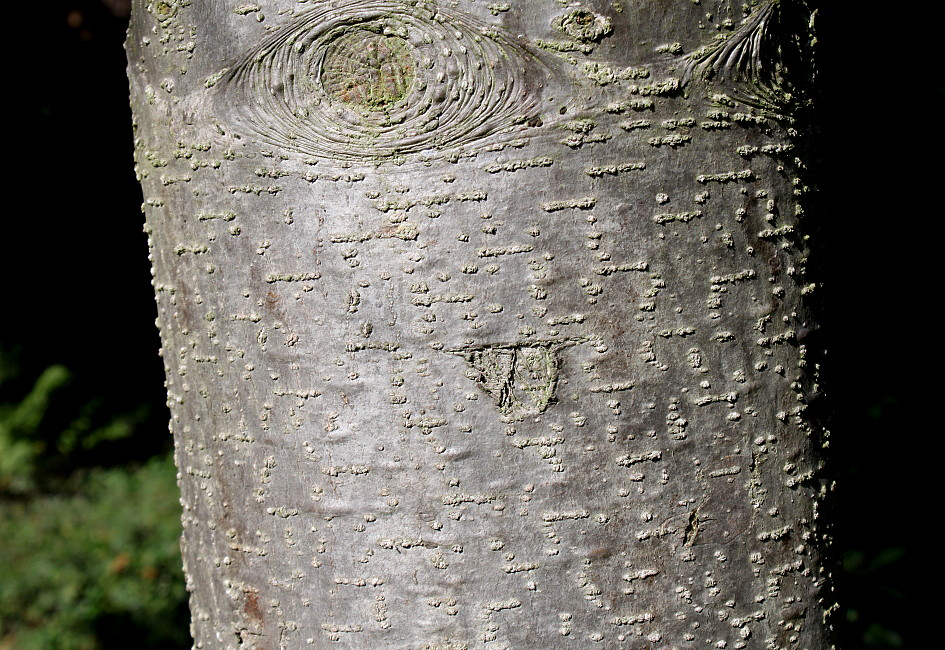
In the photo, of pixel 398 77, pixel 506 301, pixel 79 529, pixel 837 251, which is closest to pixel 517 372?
pixel 506 301

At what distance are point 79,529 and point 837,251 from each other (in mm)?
6498

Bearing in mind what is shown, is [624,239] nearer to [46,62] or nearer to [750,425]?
[750,425]

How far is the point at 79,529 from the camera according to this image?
6.42 m

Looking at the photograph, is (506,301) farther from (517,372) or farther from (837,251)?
(837,251)

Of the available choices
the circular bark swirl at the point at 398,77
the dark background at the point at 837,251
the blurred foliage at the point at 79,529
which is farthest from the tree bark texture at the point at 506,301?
the blurred foliage at the point at 79,529

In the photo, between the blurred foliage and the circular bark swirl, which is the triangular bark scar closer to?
the circular bark swirl

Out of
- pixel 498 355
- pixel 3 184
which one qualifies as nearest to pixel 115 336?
pixel 3 184

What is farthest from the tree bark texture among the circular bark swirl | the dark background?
the dark background

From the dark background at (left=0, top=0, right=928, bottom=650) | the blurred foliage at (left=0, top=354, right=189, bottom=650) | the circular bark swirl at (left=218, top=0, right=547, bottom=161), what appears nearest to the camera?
the circular bark swirl at (left=218, top=0, right=547, bottom=161)

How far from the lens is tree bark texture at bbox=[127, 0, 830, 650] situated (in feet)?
3.03

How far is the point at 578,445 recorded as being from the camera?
960 mm

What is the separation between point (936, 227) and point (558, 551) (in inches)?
94.6

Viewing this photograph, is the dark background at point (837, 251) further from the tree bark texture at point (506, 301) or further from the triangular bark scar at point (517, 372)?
the triangular bark scar at point (517, 372)

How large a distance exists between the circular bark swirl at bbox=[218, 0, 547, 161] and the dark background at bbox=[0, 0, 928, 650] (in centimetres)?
44
